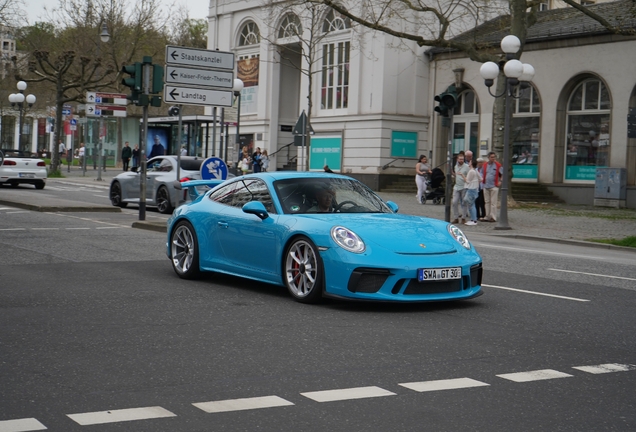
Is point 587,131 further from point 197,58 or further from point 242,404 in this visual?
point 242,404

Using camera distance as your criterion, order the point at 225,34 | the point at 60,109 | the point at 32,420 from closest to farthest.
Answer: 1. the point at 32,420
2. the point at 60,109
3. the point at 225,34

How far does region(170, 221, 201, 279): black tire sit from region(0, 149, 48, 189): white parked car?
24701 mm

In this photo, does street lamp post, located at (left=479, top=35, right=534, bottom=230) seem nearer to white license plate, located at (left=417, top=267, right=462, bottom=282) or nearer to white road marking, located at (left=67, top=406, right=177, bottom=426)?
white license plate, located at (left=417, top=267, right=462, bottom=282)

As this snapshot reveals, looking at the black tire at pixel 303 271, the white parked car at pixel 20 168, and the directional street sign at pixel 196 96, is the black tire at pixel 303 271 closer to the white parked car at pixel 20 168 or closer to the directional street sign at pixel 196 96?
the directional street sign at pixel 196 96

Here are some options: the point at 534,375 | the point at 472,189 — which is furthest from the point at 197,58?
the point at 534,375

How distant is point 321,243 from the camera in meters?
9.16

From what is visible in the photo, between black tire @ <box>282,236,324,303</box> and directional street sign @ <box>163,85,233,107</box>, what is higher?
directional street sign @ <box>163,85,233,107</box>

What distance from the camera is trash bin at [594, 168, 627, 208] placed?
34.2m

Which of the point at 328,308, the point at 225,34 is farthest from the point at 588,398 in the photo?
the point at 225,34

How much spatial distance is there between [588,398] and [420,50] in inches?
1601

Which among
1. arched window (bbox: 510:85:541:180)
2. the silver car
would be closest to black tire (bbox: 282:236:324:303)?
the silver car

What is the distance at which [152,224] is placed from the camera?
18.7 meters

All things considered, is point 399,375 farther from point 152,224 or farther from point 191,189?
point 152,224

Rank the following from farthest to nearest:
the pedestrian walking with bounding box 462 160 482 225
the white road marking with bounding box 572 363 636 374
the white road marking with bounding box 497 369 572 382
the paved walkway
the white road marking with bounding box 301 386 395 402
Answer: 1. the pedestrian walking with bounding box 462 160 482 225
2. the paved walkway
3. the white road marking with bounding box 572 363 636 374
4. the white road marking with bounding box 497 369 572 382
5. the white road marking with bounding box 301 386 395 402
